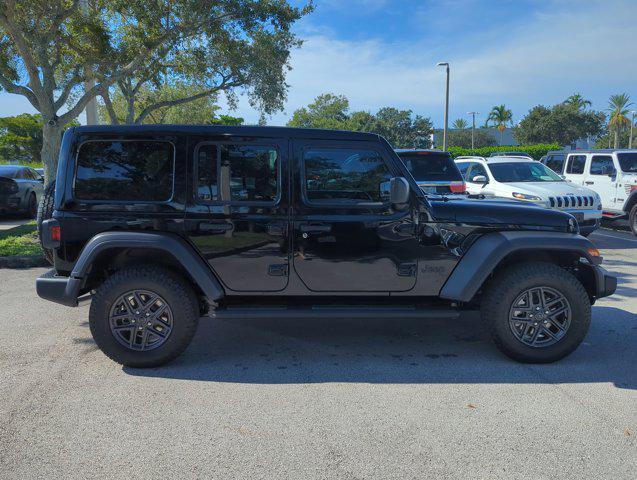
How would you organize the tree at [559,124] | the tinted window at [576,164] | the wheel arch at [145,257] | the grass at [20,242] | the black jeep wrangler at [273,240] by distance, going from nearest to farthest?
1. the wheel arch at [145,257]
2. the black jeep wrangler at [273,240]
3. the grass at [20,242]
4. the tinted window at [576,164]
5. the tree at [559,124]

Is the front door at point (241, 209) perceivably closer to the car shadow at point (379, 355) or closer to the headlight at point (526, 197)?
the car shadow at point (379, 355)

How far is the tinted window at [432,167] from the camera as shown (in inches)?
375

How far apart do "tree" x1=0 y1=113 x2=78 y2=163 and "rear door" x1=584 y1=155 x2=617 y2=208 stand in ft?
146

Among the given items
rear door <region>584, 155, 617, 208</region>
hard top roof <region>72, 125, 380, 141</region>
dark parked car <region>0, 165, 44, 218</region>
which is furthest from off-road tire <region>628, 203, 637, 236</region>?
dark parked car <region>0, 165, 44, 218</region>

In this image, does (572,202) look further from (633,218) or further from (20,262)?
(20,262)

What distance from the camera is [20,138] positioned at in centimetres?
4416

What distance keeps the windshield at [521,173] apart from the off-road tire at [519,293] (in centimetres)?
712

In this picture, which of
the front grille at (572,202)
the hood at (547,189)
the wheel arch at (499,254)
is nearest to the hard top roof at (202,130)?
the wheel arch at (499,254)

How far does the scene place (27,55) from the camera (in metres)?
9.43

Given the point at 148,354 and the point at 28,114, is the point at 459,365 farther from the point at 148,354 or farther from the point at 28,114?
→ the point at 28,114

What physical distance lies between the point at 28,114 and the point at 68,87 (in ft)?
141

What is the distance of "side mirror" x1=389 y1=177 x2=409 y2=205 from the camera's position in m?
3.86

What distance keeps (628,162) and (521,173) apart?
3.17 metres

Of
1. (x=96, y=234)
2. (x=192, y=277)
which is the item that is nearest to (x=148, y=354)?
(x=192, y=277)
